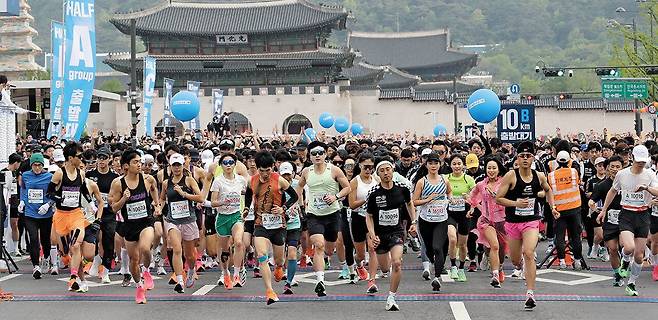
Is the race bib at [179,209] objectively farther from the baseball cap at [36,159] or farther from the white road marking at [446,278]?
the white road marking at [446,278]

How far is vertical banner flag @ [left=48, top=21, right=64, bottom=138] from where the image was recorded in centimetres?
2569

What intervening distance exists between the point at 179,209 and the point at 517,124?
9.10m

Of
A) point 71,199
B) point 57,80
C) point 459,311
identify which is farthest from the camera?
point 57,80

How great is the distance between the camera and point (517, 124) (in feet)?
68.3

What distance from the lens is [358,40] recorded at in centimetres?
9750

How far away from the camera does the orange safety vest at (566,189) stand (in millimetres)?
16125

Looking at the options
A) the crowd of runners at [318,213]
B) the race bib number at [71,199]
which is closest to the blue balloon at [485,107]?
the crowd of runners at [318,213]

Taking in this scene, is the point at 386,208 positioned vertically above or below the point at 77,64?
below

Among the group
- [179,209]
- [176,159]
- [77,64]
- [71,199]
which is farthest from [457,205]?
[77,64]

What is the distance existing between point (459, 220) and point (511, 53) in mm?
138660

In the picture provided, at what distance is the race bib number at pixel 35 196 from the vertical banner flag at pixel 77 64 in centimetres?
977

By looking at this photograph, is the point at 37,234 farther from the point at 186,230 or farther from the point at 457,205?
the point at 457,205

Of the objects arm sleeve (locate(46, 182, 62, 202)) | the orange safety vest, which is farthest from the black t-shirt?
arm sleeve (locate(46, 182, 62, 202))

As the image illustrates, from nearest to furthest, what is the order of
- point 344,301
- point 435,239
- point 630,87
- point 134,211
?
point 344,301
point 134,211
point 435,239
point 630,87
